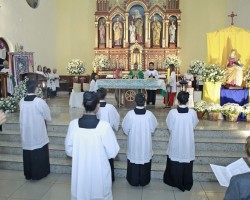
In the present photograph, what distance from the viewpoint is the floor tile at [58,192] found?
505cm

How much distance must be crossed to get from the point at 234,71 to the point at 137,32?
8166 mm

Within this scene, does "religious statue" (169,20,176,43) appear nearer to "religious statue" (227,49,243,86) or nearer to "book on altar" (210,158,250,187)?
"religious statue" (227,49,243,86)

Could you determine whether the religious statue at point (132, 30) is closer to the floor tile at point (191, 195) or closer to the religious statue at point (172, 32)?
the religious statue at point (172, 32)

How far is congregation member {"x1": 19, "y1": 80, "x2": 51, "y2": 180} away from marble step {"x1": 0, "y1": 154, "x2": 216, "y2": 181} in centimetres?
54

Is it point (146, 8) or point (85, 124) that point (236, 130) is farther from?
point (146, 8)

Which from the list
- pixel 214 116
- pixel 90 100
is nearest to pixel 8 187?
pixel 90 100

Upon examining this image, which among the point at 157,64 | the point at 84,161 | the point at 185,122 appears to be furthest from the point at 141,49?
the point at 84,161

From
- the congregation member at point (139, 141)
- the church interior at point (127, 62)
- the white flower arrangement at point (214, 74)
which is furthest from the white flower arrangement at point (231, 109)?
the congregation member at point (139, 141)

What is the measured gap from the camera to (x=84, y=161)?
11.9ft

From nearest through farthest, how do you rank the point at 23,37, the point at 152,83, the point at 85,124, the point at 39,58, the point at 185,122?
the point at 85,124
the point at 185,122
the point at 152,83
the point at 23,37
the point at 39,58

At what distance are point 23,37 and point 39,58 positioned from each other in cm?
199

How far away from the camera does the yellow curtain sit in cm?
998

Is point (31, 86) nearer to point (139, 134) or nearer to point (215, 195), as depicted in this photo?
point (139, 134)

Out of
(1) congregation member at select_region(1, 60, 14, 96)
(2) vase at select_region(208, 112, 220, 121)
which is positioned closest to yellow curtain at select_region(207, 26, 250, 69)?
(2) vase at select_region(208, 112, 220, 121)
